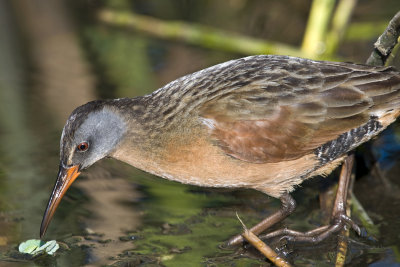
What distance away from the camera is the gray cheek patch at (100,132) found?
4.48 meters

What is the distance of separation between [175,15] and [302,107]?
4.20 meters

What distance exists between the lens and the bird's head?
4449mm

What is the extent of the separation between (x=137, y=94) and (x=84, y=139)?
245cm

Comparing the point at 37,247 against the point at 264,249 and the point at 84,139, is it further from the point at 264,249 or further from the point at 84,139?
the point at 264,249

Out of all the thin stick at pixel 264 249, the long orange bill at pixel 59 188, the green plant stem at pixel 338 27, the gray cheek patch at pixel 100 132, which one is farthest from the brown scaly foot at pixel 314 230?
the green plant stem at pixel 338 27

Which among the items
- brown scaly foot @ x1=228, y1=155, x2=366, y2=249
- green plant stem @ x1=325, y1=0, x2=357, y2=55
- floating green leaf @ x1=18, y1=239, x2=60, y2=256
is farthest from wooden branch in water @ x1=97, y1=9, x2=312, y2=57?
floating green leaf @ x1=18, y1=239, x2=60, y2=256

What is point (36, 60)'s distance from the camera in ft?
25.1

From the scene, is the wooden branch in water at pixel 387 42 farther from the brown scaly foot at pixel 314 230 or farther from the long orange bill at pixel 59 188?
the long orange bill at pixel 59 188

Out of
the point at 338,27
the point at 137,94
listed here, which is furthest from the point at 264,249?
the point at 338,27

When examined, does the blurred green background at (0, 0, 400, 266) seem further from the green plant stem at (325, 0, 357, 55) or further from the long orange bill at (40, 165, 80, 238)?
the long orange bill at (40, 165, 80, 238)

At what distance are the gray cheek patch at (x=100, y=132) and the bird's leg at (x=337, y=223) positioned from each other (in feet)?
4.20

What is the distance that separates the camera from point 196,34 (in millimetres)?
7555

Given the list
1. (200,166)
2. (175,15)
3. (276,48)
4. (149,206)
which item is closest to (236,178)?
(200,166)

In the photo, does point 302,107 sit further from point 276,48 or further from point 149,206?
point 276,48
